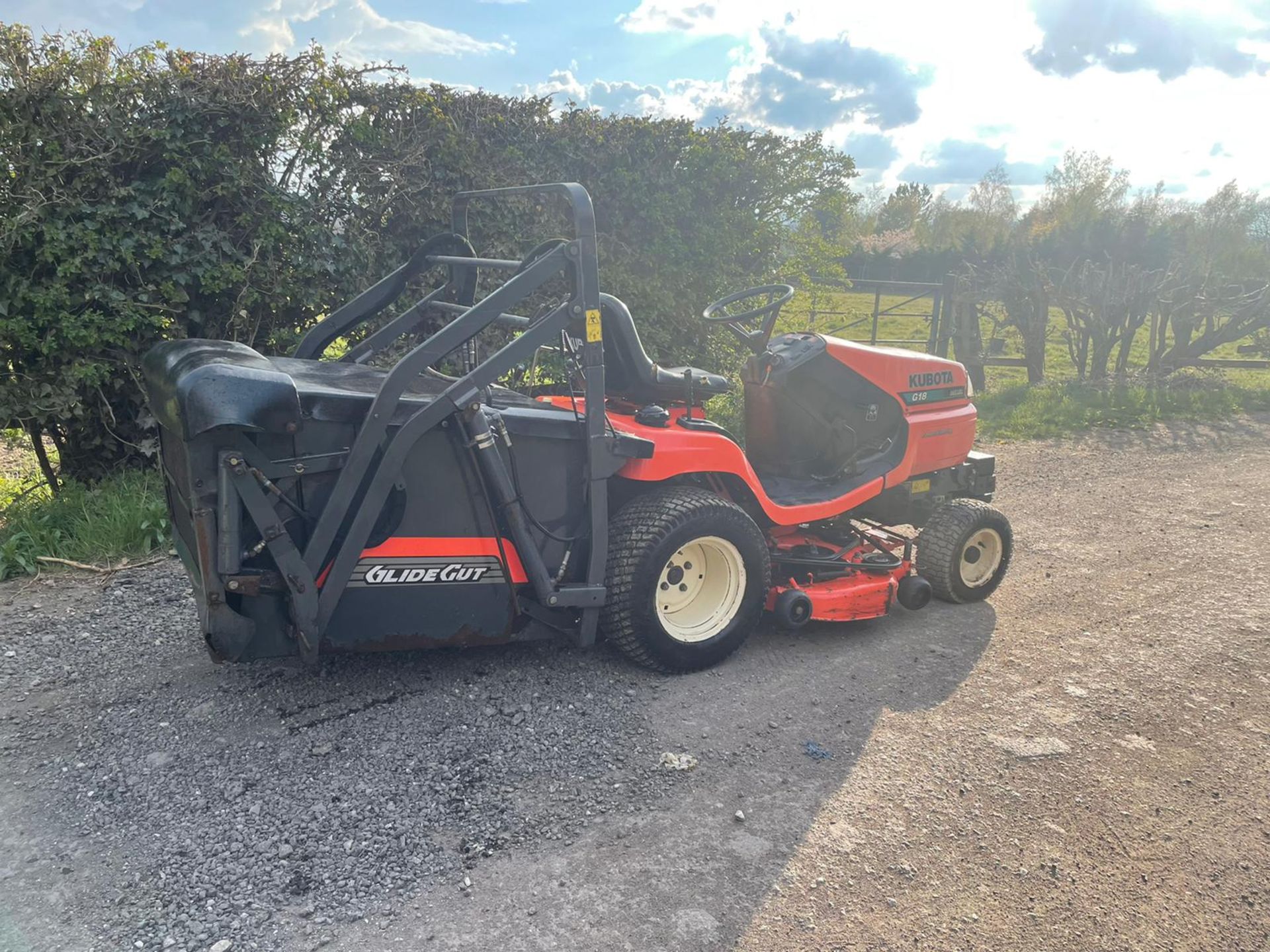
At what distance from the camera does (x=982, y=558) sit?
4.95m

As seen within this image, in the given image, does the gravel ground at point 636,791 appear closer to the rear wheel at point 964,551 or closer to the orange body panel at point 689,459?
the rear wheel at point 964,551

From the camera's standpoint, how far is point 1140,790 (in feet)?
10.3

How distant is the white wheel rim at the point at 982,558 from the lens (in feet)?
16.0

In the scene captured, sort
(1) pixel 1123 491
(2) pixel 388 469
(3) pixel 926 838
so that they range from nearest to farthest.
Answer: (3) pixel 926 838 → (2) pixel 388 469 → (1) pixel 1123 491

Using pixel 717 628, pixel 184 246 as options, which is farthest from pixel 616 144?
pixel 717 628

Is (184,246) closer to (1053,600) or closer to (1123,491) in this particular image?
(1053,600)

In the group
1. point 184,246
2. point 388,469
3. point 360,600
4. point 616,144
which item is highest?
point 616,144

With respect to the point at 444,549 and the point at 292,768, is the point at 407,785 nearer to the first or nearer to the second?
the point at 292,768

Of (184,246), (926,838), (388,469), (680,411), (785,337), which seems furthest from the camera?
(184,246)

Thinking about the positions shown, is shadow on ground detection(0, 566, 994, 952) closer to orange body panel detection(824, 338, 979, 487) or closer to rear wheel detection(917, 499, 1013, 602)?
rear wheel detection(917, 499, 1013, 602)

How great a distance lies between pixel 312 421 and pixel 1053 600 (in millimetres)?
4069

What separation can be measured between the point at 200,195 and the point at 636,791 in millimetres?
4609

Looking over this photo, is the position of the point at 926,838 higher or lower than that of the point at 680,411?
lower

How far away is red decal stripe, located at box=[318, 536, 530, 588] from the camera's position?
3.18 metres
